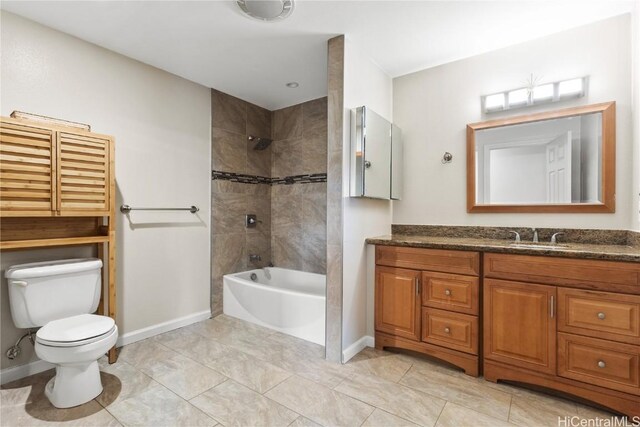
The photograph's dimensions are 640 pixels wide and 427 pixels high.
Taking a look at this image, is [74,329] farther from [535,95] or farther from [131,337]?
[535,95]

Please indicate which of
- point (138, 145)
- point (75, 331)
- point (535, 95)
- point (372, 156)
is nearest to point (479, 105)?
point (535, 95)

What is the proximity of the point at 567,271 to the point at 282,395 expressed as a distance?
5.79 feet

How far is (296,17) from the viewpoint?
6.61ft

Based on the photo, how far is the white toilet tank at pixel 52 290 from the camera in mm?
1858

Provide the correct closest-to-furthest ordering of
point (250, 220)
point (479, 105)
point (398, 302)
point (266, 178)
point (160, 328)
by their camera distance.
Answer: point (398, 302) → point (479, 105) → point (160, 328) → point (250, 220) → point (266, 178)

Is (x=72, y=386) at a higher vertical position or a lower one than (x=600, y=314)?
lower

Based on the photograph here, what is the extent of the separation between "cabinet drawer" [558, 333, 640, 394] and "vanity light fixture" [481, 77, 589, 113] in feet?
5.16

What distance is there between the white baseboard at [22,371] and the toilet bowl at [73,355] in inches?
12.3

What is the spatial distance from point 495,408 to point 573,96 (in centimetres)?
206

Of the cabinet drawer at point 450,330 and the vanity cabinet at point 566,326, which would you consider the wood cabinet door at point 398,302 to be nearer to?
the cabinet drawer at point 450,330

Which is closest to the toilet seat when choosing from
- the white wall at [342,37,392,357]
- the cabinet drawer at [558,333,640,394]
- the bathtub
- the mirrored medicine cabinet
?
the bathtub

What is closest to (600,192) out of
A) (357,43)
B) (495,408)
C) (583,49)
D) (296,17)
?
(583,49)

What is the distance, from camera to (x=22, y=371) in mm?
1999

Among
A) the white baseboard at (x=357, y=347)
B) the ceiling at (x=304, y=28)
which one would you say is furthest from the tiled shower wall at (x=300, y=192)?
the white baseboard at (x=357, y=347)
